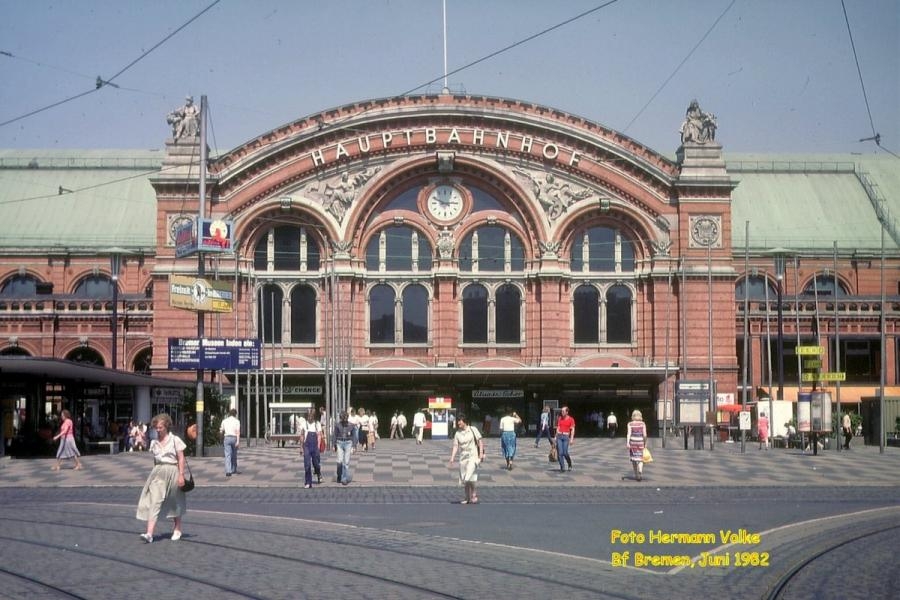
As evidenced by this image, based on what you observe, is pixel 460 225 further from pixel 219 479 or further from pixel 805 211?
pixel 219 479

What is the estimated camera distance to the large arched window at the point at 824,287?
77.1m

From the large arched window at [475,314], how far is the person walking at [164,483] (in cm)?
5040

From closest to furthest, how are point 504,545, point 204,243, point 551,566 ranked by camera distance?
point 551,566 < point 504,545 < point 204,243

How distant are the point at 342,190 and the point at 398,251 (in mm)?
4420

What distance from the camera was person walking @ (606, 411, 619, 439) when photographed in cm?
6328

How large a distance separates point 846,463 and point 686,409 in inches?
298

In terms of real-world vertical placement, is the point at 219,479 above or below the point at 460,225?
below

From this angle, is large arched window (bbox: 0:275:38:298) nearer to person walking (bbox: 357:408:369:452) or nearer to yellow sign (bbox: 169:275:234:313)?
person walking (bbox: 357:408:369:452)

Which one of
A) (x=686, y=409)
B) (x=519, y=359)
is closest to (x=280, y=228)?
(x=519, y=359)

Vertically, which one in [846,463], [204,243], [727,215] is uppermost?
[727,215]

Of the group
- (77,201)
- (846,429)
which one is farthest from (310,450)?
(77,201)

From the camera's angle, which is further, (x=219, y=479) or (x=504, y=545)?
(x=219, y=479)

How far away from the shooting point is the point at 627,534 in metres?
17.7

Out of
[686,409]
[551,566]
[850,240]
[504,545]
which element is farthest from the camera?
[850,240]
